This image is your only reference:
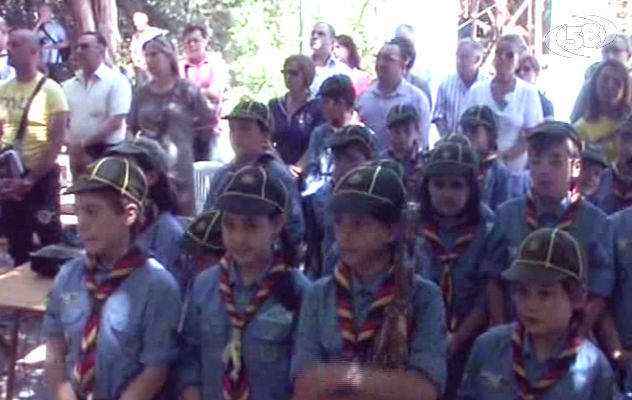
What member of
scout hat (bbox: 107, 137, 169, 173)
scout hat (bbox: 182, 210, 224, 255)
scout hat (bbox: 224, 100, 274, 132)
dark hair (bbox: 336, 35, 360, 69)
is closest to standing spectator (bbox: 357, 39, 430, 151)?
scout hat (bbox: 224, 100, 274, 132)

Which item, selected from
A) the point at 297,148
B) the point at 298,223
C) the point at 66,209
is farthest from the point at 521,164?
the point at 66,209

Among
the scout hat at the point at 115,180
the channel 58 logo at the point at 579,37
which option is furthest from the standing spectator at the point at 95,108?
the scout hat at the point at 115,180

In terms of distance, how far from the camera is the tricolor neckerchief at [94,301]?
4078 mm

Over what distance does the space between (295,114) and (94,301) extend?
196 inches

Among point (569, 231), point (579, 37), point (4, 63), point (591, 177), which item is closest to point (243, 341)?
point (569, 231)

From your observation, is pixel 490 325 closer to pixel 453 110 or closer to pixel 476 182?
pixel 476 182

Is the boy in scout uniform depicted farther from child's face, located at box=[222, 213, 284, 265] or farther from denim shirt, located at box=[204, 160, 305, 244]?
denim shirt, located at box=[204, 160, 305, 244]

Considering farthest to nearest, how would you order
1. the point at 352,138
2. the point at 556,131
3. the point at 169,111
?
1. the point at 169,111
2. the point at 352,138
3. the point at 556,131

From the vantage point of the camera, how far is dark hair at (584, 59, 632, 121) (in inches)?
293

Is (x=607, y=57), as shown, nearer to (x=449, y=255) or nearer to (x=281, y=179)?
(x=281, y=179)

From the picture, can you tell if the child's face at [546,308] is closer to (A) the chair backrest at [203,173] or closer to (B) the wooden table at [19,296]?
(B) the wooden table at [19,296]

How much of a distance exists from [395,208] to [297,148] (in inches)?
196

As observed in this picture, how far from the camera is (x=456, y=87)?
10.3 metres

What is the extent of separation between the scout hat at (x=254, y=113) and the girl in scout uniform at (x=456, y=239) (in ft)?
6.29
